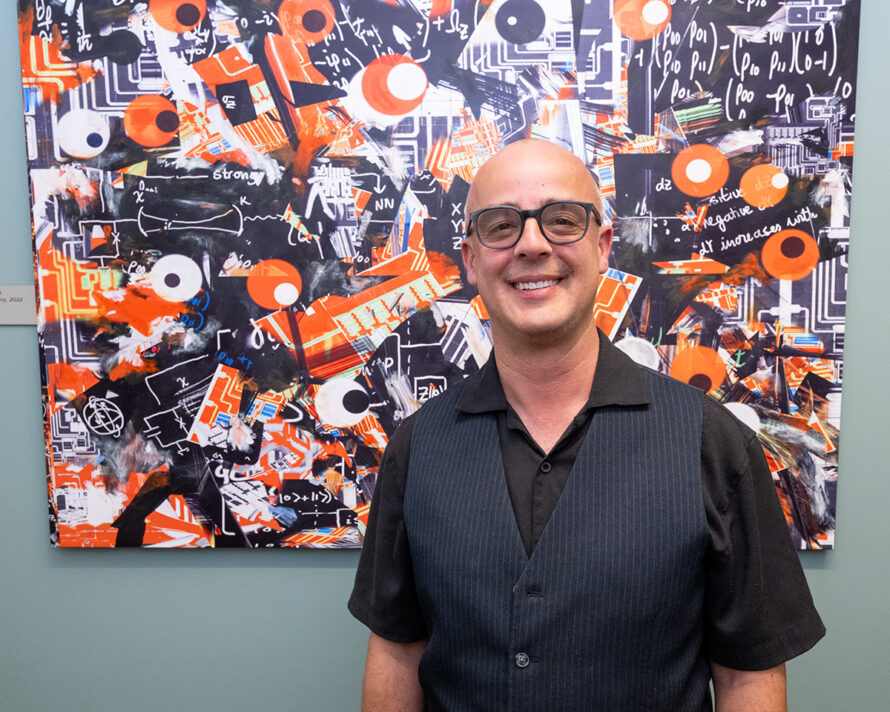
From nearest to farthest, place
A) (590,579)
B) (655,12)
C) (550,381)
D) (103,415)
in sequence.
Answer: (590,579)
(550,381)
(655,12)
(103,415)

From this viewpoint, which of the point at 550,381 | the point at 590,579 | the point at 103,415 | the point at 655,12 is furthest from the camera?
the point at 103,415

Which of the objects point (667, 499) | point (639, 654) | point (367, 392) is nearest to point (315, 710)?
point (367, 392)

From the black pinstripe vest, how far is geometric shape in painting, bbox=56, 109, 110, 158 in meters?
1.07

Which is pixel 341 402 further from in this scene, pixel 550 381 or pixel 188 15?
pixel 188 15

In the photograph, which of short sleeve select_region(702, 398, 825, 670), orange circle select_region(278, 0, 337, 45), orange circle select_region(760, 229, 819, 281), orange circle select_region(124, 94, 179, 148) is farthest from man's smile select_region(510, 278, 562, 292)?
orange circle select_region(124, 94, 179, 148)

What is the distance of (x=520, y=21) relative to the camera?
1210 mm

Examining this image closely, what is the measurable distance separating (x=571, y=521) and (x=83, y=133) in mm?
1267

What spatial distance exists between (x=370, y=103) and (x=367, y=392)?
61 cm

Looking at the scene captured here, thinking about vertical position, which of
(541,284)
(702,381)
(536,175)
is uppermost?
(536,175)

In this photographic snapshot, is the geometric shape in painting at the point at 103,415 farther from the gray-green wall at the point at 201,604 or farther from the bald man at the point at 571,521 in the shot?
the bald man at the point at 571,521

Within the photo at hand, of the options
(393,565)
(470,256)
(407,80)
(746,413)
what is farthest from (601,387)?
(407,80)

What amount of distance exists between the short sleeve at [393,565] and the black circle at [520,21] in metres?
0.85

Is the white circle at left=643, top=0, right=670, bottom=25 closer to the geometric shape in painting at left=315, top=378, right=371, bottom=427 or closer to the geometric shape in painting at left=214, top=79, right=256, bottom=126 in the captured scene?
the geometric shape in painting at left=214, top=79, right=256, bottom=126

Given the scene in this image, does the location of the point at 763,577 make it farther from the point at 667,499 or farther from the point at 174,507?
the point at 174,507
